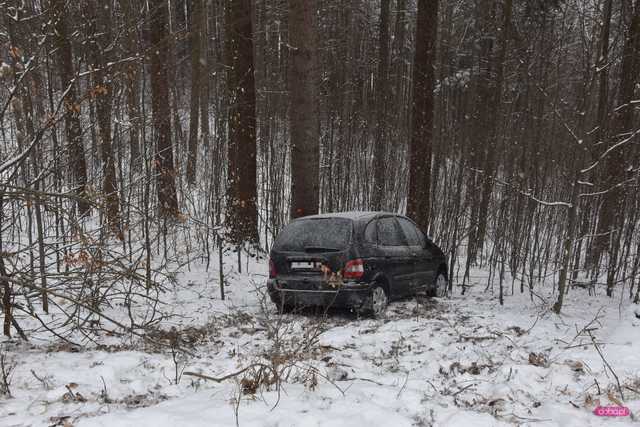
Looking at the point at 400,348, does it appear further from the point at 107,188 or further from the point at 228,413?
the point at 107,188

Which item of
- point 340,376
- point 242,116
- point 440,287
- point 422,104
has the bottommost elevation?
point 440,287

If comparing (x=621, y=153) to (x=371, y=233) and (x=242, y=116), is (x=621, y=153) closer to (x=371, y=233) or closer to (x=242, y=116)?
(x=371, y=233)

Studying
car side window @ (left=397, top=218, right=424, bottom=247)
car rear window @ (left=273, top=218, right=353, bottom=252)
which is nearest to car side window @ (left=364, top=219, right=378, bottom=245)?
car rear window @ (left=273, top=218, right=353, bottom=252)

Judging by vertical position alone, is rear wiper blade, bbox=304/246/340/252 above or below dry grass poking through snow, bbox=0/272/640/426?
above

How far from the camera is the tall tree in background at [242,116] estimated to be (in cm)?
1095

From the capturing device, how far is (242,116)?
36.8 ft

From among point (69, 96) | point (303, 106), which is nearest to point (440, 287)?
point (303, 106)

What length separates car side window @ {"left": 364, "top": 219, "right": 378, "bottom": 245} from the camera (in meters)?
7.44

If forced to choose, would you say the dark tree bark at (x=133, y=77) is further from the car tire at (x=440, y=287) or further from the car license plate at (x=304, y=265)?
the car tire at (x=440, y=287)

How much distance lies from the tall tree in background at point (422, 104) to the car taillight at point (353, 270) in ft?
13.4

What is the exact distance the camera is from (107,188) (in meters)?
9.11

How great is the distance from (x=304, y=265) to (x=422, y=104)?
514cm

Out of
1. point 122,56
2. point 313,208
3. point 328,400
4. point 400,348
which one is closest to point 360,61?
point 313,208

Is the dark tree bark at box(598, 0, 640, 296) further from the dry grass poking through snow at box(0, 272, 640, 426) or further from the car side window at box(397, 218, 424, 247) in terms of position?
the car side window at box(397, 218, 424, 247)
